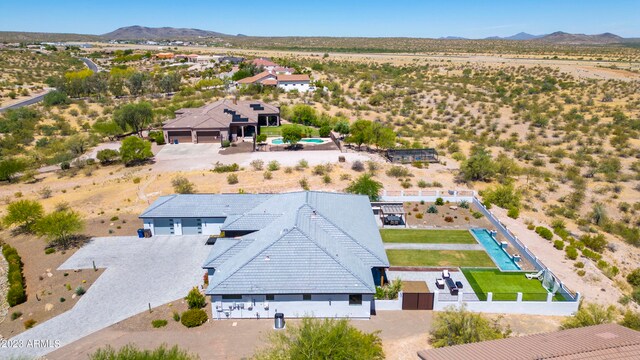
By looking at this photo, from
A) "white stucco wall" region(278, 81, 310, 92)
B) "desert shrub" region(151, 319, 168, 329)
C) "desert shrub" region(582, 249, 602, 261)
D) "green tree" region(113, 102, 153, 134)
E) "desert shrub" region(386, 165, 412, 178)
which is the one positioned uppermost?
"white stucco wall" region(278, 81, 310, 92)

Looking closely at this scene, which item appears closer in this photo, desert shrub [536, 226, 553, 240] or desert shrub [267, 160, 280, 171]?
desert shrub [536, 226, 553, 240]

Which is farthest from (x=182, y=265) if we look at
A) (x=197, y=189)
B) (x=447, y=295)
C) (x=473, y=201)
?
(x=473, y=201)

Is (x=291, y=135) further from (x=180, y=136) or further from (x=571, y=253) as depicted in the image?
(x=571, y=253)

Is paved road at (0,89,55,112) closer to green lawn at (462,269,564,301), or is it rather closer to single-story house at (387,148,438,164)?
single-story house at (387,148,438,164)

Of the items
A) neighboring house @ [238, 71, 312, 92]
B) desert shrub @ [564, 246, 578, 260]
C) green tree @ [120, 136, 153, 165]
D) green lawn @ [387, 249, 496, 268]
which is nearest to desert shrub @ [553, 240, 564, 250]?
desert shrub @ [564, 246, 578, 260]

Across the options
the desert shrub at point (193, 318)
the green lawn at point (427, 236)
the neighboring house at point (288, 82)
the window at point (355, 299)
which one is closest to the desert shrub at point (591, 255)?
the green lawn at point (427, 236)

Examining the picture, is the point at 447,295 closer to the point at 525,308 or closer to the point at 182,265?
the point at 525,308
